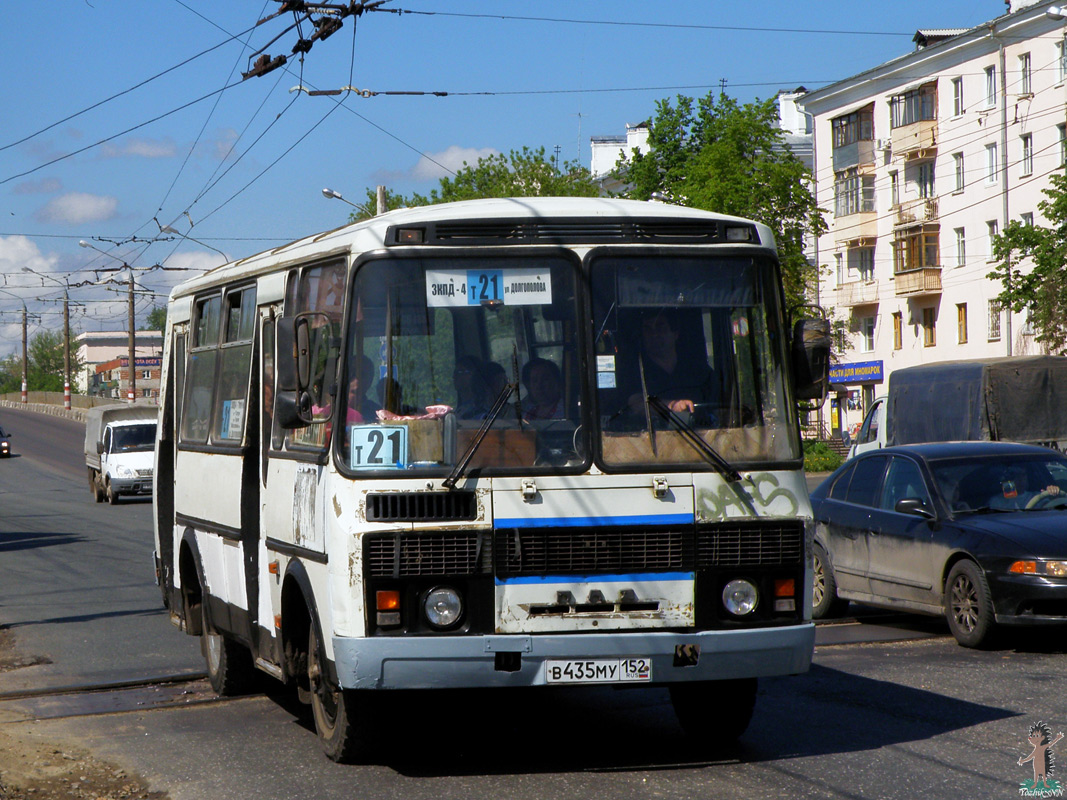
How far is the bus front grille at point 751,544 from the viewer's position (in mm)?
6832

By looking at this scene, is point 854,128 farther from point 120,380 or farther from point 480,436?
point 120,380

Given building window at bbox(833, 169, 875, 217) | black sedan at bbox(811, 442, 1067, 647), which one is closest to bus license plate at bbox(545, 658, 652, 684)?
black sedan at bbox(811, 442, 1067, 647)

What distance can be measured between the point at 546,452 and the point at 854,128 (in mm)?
63750

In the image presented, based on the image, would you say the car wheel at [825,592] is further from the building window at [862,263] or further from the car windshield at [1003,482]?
the building window at [862,263]

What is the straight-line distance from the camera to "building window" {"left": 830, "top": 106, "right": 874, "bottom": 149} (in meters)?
66.9

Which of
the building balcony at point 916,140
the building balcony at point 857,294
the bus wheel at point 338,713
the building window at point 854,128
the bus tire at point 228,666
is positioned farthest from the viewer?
the building window at point 854,128

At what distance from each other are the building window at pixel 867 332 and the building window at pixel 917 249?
3973mm

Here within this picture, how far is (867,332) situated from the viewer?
6750 centimetres

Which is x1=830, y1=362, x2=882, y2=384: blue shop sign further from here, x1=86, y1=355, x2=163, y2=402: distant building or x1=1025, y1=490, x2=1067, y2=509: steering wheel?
x1=86, y1=355, x2=163, y2=402: distant building

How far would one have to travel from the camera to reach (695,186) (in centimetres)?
4647

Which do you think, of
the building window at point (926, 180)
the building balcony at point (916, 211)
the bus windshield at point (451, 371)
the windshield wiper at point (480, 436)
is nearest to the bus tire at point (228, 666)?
the bus windshield at point (451, 371)

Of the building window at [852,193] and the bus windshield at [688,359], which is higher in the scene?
the building window at [852,193]

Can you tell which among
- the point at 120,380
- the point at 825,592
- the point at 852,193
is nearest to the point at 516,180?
the point at 852,193

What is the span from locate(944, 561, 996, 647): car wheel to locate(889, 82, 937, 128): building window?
54109 mm
